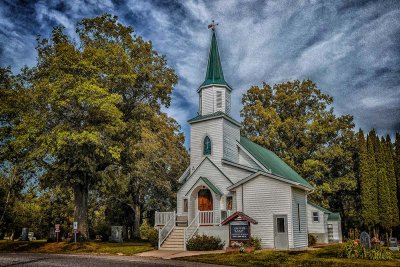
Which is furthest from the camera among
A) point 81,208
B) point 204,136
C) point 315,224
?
point 315,224

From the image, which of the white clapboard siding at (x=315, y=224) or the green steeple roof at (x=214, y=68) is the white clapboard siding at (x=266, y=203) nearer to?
the green steeple roof at (x=214, y=68)

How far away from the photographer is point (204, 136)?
98.2 feet

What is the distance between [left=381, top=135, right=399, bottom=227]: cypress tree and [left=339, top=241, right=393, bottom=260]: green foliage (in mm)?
17734

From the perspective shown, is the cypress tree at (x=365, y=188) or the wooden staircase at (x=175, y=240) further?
the cypress tree at (x=365, y=188)

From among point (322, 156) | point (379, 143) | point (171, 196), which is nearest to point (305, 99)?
point (322, 156)

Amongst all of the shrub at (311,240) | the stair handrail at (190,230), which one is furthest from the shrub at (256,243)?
the shrub at (311,240)

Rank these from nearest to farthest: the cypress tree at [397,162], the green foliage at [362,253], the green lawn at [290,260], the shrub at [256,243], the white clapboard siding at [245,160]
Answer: the green lawn at [290,260]
the green foliage at [362,253]
the shrub at [256,243]
the white clapboard siding at [245,160]
the cypress tree at [397,162]

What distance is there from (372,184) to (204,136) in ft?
59.4

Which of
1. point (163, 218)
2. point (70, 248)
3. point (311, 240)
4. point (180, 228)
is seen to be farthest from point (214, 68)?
point (70, 248)

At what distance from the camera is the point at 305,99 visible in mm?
46844

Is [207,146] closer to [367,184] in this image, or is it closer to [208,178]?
[208,178]

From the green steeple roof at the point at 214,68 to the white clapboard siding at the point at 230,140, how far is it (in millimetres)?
3568

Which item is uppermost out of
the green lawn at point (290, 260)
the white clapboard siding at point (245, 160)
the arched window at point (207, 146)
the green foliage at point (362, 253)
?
the arched window at point (207, 146)

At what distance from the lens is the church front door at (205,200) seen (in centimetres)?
2783
